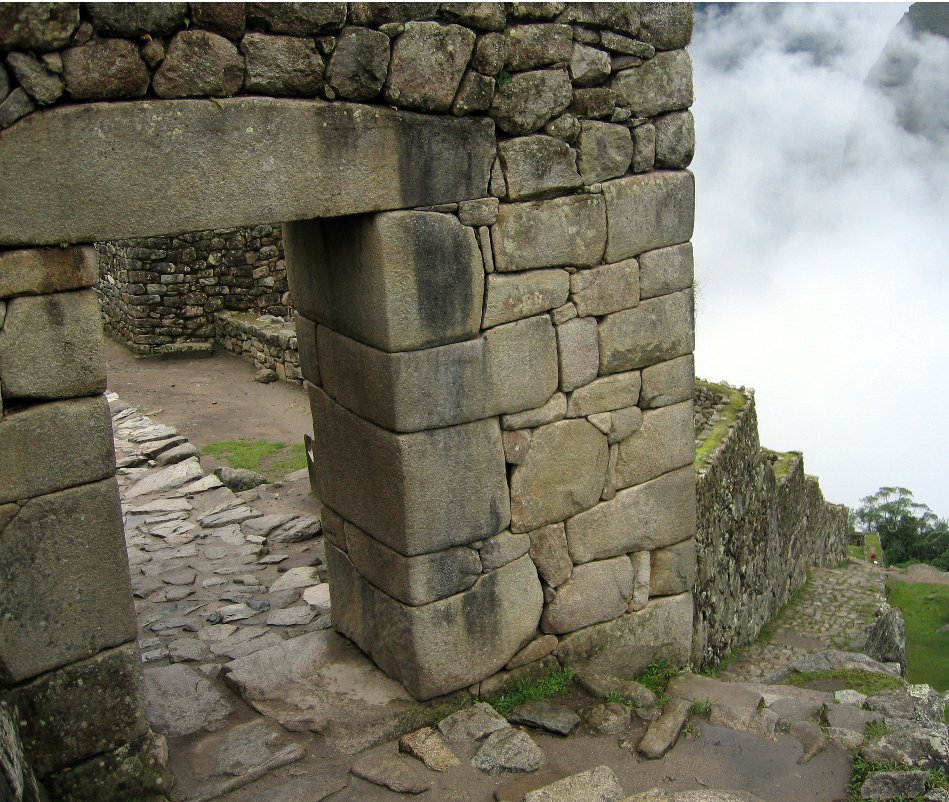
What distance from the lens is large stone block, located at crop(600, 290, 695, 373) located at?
4684 millimetres

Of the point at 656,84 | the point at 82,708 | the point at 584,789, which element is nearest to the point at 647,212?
the point at 656,84

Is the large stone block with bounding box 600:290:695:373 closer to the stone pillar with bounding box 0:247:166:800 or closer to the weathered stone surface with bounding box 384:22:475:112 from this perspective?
the weathered stone surface with bounding box 384:22:475:112

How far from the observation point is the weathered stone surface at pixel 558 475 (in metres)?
4.58

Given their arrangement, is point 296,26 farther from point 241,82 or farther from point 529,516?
point 529,516

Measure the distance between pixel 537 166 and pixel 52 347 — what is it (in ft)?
6.70

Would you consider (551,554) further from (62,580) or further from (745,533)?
(745,533)

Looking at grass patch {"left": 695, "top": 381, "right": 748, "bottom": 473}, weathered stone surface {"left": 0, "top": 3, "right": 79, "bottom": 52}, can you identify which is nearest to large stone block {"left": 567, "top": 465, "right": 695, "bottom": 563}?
weathered stone surface {"left": 0, "top": 3, "right": 79, "bottom": 52}

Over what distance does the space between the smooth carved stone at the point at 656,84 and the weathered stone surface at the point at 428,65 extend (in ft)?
2.76

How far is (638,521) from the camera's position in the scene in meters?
5.03

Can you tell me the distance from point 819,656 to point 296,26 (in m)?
7.63

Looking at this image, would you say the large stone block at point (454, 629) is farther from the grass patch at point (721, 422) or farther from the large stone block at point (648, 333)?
the grass patch at point (721, 422)

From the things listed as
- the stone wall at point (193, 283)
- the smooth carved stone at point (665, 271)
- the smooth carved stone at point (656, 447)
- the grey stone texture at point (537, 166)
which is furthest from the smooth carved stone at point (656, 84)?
the stone wall at point (193, 283)

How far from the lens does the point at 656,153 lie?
4.65 m

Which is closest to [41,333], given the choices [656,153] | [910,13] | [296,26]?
[296,26]
